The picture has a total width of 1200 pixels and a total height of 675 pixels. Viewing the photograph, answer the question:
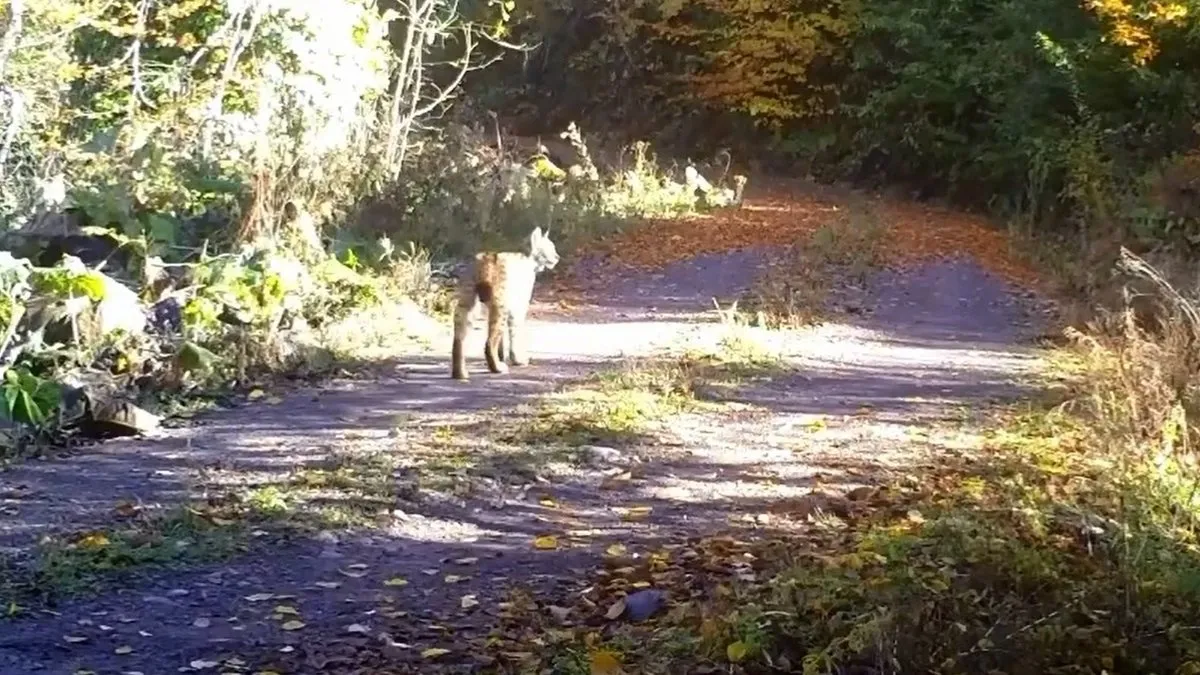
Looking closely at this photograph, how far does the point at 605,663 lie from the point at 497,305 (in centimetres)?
533

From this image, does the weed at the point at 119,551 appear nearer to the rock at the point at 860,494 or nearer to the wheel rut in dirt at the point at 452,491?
the wheel rut in dirt at the point at 452,491

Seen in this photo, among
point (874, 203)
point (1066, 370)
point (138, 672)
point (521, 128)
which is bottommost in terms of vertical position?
point (138, 672)

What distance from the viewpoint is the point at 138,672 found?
15.3ft

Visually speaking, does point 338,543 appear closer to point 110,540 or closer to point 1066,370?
point 110,540

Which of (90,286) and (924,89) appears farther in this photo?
(924,89)

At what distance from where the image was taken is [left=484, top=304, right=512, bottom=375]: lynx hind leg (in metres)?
9.71

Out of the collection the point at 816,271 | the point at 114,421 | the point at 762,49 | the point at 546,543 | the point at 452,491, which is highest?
the point at 762,49

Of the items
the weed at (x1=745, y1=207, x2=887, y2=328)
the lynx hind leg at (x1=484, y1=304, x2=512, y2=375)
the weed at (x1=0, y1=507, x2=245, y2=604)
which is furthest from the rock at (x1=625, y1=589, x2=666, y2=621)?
→ the weed at (x1=745, y1=207, x2=887, y2=328)

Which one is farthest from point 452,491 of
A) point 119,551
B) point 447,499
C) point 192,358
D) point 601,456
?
point 192,358

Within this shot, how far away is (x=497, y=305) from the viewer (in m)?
9.69

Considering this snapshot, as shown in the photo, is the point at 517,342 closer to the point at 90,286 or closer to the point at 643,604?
the point at 90,286

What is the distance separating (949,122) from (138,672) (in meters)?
19.7

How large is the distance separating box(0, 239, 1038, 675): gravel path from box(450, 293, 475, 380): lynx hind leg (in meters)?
0.13

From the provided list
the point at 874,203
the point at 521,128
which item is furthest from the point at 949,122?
the point at 521,128
